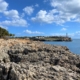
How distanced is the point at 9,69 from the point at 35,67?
1310 millimetres

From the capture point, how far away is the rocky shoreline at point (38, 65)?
28.8ft

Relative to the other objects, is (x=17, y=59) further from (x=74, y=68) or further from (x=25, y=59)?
(x=74, y=68)

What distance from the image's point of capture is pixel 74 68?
1104 cm

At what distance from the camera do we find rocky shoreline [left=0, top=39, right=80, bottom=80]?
8781mm

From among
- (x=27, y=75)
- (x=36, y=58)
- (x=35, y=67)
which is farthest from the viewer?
(x=36, y=58)

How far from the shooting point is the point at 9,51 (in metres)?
13.8

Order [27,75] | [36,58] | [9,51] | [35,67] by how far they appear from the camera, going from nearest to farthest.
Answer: [27,75]
[35,67]
[36,58]
[9,51]

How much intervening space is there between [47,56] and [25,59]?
134 cm

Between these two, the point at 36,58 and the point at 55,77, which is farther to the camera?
the point at 36,58

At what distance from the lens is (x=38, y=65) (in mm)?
10211

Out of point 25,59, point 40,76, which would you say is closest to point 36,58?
point 25,59

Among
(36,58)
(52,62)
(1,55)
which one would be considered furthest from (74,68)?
(1,55)

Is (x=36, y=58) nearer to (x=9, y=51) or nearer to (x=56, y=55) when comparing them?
(x=56, y=55)

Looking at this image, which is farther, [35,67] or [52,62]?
[52,62]
